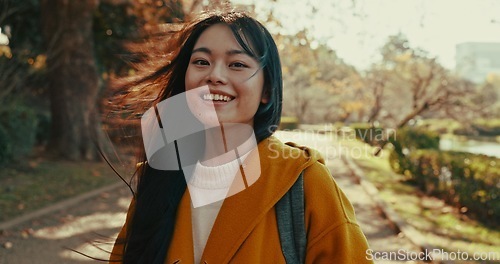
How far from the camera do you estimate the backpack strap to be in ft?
4.80

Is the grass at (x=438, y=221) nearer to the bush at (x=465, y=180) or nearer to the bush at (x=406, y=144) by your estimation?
the bush at (x=465, y=180)

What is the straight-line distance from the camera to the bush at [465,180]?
6.97 meters

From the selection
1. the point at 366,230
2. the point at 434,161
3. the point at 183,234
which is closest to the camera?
the point at 183,234

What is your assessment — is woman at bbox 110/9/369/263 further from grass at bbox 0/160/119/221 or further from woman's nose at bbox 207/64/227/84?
grass at bbox 0/160/119/221

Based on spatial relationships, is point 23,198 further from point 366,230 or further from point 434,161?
point 434,161

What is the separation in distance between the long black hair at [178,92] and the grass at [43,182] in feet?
18.1

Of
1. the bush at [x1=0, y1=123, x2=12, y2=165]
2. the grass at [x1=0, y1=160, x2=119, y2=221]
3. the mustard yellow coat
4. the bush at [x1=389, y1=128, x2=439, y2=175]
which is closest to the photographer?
the mustard yellow coat

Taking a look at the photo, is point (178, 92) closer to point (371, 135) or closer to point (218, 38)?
point (218, 38)

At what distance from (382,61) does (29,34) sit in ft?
47.8

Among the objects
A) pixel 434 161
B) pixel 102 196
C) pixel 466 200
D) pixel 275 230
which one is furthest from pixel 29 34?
pixel 275 230

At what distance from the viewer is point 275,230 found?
1497mm

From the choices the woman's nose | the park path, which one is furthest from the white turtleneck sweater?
the park path

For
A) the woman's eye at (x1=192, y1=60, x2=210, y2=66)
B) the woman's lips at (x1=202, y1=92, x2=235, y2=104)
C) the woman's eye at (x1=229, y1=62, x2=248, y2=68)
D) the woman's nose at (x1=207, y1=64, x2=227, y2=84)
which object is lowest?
the woman's lips at (x1=202, y1=92, x2=235, y2=104)

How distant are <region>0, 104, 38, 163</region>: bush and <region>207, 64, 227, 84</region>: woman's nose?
34.7 feet
